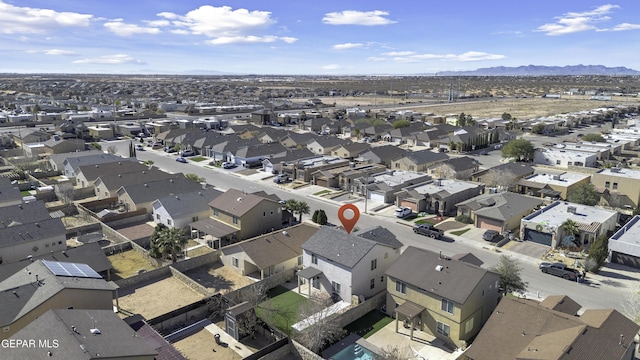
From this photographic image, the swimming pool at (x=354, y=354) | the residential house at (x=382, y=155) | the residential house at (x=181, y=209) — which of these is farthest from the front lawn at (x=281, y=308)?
the residential house at (x=382, y=155)

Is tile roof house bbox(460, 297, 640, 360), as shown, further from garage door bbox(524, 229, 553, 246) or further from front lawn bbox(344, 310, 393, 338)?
garage door bbox(524, 229, 553, 246)

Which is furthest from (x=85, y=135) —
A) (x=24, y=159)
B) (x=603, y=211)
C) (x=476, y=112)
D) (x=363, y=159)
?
(x=476, y=112)

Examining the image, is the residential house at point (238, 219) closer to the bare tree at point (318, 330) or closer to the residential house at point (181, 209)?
the residential house at point (181, 209)

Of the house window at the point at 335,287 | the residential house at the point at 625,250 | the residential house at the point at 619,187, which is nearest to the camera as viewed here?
the house window at the point at 335,287

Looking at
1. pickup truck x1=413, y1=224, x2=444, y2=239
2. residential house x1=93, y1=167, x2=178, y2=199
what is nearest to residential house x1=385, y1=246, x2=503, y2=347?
pickup truck x1=413, y1=224, x2=444, y2=239

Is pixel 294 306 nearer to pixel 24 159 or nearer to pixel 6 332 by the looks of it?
pixel 6 332
